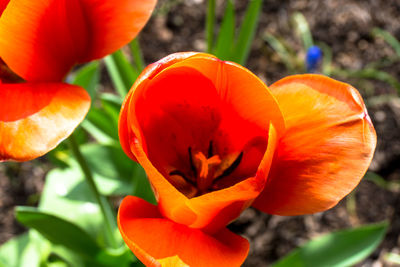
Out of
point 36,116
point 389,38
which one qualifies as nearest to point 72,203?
point 36,116

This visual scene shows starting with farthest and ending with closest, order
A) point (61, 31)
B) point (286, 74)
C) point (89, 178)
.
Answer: point (286, 74), point (89, 178), point (61, 31)

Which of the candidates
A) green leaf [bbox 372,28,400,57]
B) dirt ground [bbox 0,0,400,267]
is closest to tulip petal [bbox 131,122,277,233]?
dirt ground [bbox 0,0,400,267]

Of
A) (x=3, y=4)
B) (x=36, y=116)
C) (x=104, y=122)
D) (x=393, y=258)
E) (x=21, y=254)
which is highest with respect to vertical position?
(x=3, y=4)

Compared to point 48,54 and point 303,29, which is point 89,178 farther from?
point 303,29

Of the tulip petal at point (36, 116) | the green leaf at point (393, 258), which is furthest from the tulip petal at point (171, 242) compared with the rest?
the green leaf at point (393, 258)

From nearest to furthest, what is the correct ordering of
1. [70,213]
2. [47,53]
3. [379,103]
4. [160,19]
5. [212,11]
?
[47,53] → [212,11] → [70,213] → [379,103] → [160,19]

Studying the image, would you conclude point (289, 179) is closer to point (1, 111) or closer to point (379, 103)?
point (1, 111)

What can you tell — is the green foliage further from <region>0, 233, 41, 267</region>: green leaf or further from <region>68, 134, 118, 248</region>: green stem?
<region>0, 233, 41, 267</region>: green leaf

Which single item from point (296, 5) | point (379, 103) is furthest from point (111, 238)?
point (296, 5)
